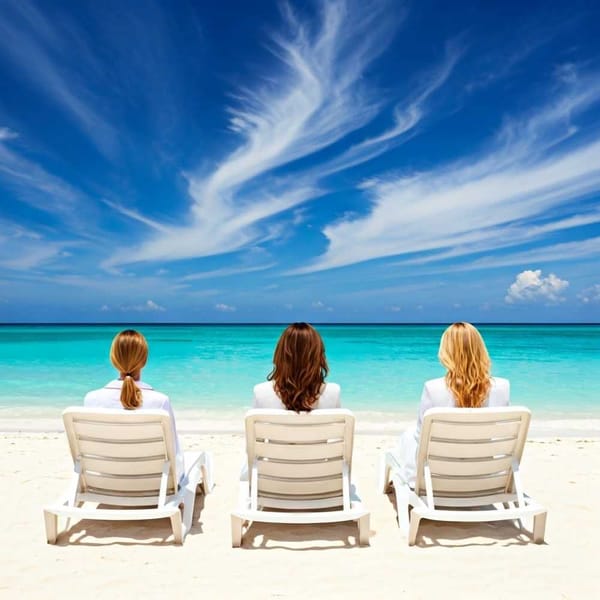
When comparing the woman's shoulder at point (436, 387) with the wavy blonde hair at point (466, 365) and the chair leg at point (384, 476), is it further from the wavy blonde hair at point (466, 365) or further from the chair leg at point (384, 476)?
the chair leg at point (384, 476)

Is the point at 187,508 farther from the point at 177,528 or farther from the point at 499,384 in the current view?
the point at 499,384

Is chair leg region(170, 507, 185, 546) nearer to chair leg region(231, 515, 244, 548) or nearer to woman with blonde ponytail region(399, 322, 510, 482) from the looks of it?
chair leg region(231, 515, 244, 548)

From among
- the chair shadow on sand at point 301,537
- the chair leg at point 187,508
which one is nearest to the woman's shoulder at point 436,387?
the chair shadow on sand at point 301,537

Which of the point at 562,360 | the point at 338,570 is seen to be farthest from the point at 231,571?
the point at 562,360

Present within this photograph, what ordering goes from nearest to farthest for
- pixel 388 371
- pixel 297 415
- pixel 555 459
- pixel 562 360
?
pixel 297 415
pixel 555 459
pixel 388 371
pixel 562 360

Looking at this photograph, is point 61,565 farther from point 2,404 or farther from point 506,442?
point 2,404

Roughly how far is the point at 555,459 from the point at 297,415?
421 cm

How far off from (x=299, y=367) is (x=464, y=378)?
1.11 m

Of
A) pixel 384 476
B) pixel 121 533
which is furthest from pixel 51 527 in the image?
pixel 384 476

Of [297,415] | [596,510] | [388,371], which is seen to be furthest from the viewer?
[388,371]

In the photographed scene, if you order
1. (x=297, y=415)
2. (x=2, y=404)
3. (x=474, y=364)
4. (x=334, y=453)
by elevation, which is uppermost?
(x=474, y=364)

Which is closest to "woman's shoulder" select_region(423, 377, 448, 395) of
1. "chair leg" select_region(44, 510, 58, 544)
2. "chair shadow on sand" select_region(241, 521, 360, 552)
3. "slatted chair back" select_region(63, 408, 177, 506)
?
"chair shadow on sand" select_region(241, 521, 360, 552)

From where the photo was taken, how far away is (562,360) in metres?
22.9

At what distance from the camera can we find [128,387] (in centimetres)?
329
